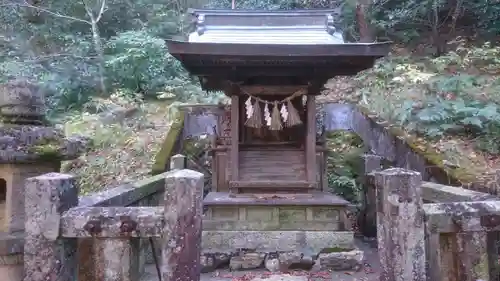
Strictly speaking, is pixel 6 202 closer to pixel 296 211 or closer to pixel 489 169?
pixel 296 211

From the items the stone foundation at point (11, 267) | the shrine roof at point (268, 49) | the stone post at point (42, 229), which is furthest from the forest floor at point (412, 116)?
the stone post at point (42, 229)

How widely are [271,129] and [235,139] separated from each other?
A: 0.71 metres

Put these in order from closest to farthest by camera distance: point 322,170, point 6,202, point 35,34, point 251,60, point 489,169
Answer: point 6,202, point 251,60, point 489,169, point 322,170, point 35,34

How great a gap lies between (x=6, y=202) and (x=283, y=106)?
15.6 ft

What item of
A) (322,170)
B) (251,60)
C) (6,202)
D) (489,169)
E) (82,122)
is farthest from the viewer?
(82,122)

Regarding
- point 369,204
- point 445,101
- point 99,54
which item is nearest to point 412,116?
point 445,101

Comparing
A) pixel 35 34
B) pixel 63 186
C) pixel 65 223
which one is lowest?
pixel 65 223

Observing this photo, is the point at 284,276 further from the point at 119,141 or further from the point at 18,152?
the point at 119,141

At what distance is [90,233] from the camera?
3.63 m

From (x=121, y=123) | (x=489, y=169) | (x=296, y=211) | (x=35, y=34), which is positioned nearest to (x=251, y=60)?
(x=296, y=211)

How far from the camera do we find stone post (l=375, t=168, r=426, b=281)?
362 cm

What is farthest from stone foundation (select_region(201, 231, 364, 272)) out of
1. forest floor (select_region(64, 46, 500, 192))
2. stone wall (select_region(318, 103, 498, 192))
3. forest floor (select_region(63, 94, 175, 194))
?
forest floor (select_region(63, 94, 175, 194))

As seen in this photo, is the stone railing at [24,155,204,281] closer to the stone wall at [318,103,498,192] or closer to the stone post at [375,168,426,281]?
the stone post at [375,168,426,281]

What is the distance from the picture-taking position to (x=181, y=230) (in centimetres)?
351
